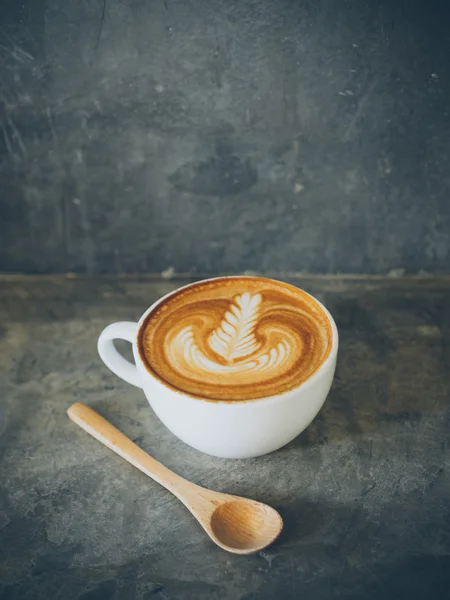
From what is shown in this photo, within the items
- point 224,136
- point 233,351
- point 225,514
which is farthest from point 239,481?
point 224,136

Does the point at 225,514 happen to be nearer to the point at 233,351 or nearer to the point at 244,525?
the point at 244,525

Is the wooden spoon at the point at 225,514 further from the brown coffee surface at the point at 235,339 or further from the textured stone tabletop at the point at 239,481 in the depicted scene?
the brown coffee surface at the point at 235,339

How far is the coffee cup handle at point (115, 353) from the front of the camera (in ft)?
3.03

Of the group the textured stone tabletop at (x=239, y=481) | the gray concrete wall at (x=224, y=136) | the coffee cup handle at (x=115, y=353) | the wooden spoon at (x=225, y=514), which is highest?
the gray concrete wall at (x=224, y=136)

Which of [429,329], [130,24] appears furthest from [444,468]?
[130,24]

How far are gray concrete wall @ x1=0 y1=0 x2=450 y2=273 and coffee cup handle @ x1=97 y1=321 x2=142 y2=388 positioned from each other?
0.33 m

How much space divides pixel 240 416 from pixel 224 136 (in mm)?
541

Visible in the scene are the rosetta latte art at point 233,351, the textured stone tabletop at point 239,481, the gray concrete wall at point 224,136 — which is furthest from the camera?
the gray concrete wall at point 224,136

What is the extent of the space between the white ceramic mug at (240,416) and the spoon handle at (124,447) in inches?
2.0

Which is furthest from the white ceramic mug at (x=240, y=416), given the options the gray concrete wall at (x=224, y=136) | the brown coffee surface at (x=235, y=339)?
the gray concrete wall at (x=224, y=136)

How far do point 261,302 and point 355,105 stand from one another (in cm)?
38

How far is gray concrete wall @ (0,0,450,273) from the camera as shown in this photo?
3.45 feet

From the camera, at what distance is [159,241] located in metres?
1.23

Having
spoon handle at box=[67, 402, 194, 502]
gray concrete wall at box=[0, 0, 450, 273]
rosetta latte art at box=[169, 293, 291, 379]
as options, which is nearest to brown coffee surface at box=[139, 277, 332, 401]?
rosetta latte art at box=[169, 293, 291, 379]
